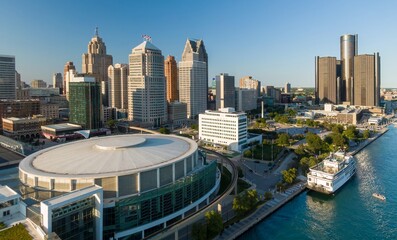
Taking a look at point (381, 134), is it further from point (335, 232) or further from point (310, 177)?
point (335, 232)

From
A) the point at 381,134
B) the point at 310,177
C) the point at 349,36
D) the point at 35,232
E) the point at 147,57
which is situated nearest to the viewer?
the point at 35,232

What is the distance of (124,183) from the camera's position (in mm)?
24453

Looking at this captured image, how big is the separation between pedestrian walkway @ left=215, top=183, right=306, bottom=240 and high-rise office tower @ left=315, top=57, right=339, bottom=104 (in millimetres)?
131953

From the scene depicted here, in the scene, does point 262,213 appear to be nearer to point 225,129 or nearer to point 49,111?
point 225,129

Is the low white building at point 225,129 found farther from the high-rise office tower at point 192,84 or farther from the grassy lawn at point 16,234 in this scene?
the high-rise office tower at point 192,84

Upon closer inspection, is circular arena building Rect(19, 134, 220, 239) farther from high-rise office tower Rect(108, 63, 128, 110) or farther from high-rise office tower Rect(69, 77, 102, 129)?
high-rise office tower Rect(108, 63, 128, 110)

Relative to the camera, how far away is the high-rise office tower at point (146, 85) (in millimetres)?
88438

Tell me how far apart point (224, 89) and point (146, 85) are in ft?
135

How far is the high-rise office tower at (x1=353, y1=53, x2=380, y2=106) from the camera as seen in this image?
140875mm

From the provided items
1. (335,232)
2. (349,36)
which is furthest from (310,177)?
(349,36)

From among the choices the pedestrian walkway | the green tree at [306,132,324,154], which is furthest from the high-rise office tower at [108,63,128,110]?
the pedestrian walkway

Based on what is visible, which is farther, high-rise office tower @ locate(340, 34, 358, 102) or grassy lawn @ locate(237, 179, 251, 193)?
high-rise office tower @ locate(340, 34, 358, 102)

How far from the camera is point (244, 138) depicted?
60.4 m

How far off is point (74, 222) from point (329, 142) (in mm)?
54577
